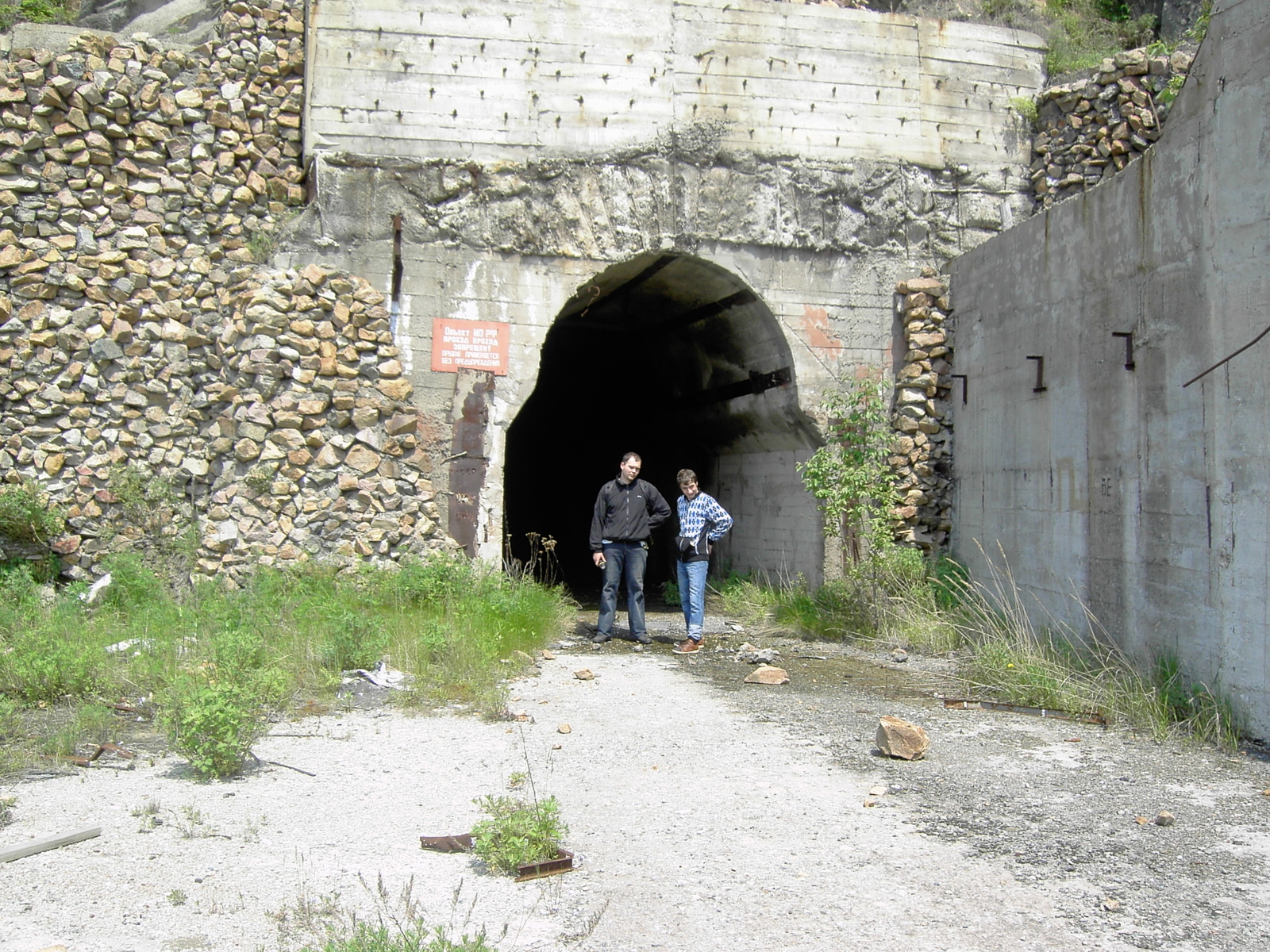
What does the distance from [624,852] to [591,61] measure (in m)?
8.24

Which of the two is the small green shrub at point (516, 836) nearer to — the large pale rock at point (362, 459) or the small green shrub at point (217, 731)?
the small green shrub at point (217, 731)

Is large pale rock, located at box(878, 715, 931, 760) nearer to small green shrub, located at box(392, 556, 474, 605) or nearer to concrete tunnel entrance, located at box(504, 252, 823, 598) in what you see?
small green shrub, located at box(392, 556, 474, 605)

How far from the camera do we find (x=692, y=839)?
4004mm

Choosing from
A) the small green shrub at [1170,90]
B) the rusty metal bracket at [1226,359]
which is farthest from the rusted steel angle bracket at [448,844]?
the small green shrub at [1170,90]

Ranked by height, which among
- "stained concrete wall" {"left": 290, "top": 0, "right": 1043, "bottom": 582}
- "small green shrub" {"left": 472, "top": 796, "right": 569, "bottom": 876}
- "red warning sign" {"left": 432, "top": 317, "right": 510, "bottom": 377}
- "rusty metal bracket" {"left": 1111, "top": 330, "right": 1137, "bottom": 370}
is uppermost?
"stained concrete wall" {"left": 290, "top": 0, "right": 1043, "bottom": 582}

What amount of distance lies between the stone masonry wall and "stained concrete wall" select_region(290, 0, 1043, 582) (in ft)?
1.97

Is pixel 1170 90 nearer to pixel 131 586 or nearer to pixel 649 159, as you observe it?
pixel 649 159

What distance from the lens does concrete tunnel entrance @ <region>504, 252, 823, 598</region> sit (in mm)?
10742

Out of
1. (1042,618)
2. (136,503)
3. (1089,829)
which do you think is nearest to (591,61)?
(136,503)

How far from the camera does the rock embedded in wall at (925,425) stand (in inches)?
392

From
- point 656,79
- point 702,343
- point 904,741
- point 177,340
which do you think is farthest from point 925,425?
point 177,340

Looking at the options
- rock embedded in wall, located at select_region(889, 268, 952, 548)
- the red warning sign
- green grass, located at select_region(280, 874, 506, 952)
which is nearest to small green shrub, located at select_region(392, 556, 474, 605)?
the red warning sign

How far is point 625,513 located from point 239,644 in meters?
3.80

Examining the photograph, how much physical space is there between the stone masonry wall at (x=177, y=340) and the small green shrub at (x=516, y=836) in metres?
5.57
